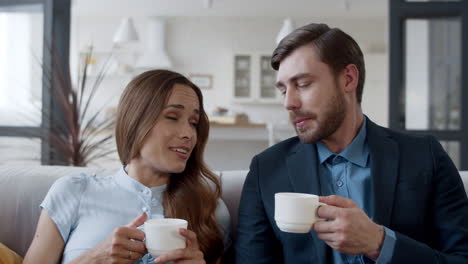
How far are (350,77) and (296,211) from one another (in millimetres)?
674

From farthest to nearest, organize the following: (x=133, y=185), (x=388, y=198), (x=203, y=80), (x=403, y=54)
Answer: (x=203, y=80)
(x=403, y=54)
(x=133, y=185)
(x=388, y=198)

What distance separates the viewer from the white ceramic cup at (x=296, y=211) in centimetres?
95

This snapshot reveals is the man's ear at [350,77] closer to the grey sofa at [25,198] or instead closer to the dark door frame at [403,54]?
the grey sofa at [25,198]

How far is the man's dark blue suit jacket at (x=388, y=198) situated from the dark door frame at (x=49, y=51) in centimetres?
213

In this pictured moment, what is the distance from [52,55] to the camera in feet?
10.2

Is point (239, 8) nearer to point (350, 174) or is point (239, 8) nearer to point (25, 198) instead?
point (25, 198)

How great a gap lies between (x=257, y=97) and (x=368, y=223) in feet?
25.3

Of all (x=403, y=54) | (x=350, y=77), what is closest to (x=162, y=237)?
(x=350, y=77)

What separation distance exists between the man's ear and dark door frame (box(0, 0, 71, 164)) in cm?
229

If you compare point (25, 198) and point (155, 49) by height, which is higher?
point (155, 49)

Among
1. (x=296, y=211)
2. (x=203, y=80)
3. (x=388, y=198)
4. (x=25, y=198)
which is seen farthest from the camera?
(x=203, y=80)

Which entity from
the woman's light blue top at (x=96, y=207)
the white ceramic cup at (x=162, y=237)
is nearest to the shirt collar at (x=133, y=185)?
the woman's light blue top at (x=96, y=207)

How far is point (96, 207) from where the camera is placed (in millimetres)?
1481

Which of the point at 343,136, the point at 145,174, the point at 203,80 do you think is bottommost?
the point at 145,174
